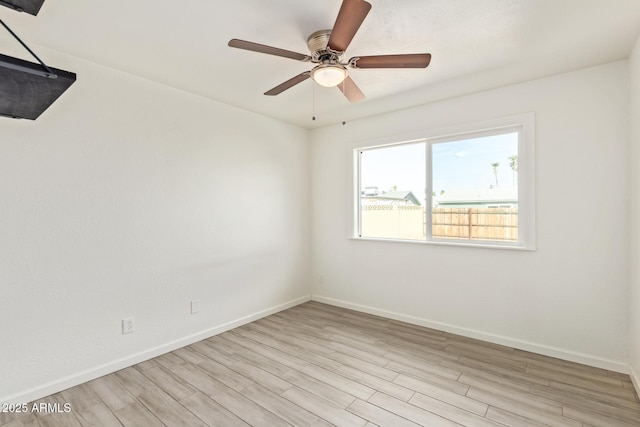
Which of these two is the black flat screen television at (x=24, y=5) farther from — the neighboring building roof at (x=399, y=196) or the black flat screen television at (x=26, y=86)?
the neighboring building roof at (x=399, y=196)

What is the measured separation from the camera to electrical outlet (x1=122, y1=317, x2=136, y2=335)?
2638mm

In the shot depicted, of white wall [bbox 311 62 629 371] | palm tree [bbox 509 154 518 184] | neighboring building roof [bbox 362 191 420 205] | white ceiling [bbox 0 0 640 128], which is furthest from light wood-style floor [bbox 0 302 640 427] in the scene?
white ceiling [bbox 0 0 640 128]

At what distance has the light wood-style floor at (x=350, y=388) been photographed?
1988mm

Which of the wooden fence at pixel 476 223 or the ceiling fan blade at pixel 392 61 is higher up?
the ceiling fan blade at pixel 392 61

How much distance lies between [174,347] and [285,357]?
3.56ft

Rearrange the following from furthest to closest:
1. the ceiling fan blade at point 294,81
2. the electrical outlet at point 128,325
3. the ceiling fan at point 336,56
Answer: the electrical outlet at point 128,325 < the ceiling fan blade at point 294,81 < the ceiling fan at point 336,56

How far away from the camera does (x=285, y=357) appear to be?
9.18 feet

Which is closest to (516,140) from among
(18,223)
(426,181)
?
(426,181)

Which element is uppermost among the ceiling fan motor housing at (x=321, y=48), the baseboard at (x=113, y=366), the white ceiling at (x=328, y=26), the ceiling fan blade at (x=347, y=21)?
the white ceiling at (x=328, y=26)

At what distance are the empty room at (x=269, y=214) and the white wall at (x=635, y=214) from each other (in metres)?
0.04

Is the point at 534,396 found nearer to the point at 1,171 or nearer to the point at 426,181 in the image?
the point at 426,181

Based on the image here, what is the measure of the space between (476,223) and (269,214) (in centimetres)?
239

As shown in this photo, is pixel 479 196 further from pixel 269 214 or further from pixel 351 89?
pixel 269 214

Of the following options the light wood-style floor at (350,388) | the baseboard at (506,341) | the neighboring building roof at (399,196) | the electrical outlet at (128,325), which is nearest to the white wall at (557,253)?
the baseboard at (506,341)
